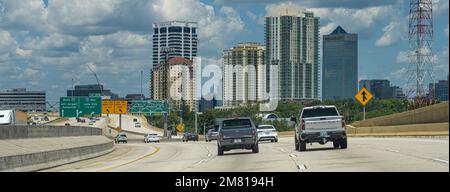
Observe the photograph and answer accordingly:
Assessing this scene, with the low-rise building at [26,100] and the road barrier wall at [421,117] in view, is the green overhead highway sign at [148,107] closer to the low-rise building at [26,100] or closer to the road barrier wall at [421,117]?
the low-rise building at [26,100]

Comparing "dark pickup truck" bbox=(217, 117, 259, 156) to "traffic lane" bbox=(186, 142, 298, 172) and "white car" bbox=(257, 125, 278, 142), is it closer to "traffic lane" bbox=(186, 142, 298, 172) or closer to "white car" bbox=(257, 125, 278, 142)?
"traffic lane" bbox=(186, 142, 298, 172)

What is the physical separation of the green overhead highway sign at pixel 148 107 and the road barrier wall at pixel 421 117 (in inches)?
2286

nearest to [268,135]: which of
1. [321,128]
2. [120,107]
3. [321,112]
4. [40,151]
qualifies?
[321,112]

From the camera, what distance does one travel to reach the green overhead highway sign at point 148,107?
128000 millimetres

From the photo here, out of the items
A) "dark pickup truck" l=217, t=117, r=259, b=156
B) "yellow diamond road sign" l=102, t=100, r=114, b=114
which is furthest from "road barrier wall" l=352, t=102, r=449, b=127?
"yellow diamond road sign" l=102, t=100, r=114, b=114

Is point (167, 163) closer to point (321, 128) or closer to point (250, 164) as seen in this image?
point (250, 164)

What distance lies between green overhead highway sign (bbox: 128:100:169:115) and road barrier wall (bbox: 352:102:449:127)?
5807cm

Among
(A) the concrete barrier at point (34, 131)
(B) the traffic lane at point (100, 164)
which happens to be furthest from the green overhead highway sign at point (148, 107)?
(B) the traffic lane at point (100, 164)

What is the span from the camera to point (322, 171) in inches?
872

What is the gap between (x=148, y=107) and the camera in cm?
12888
